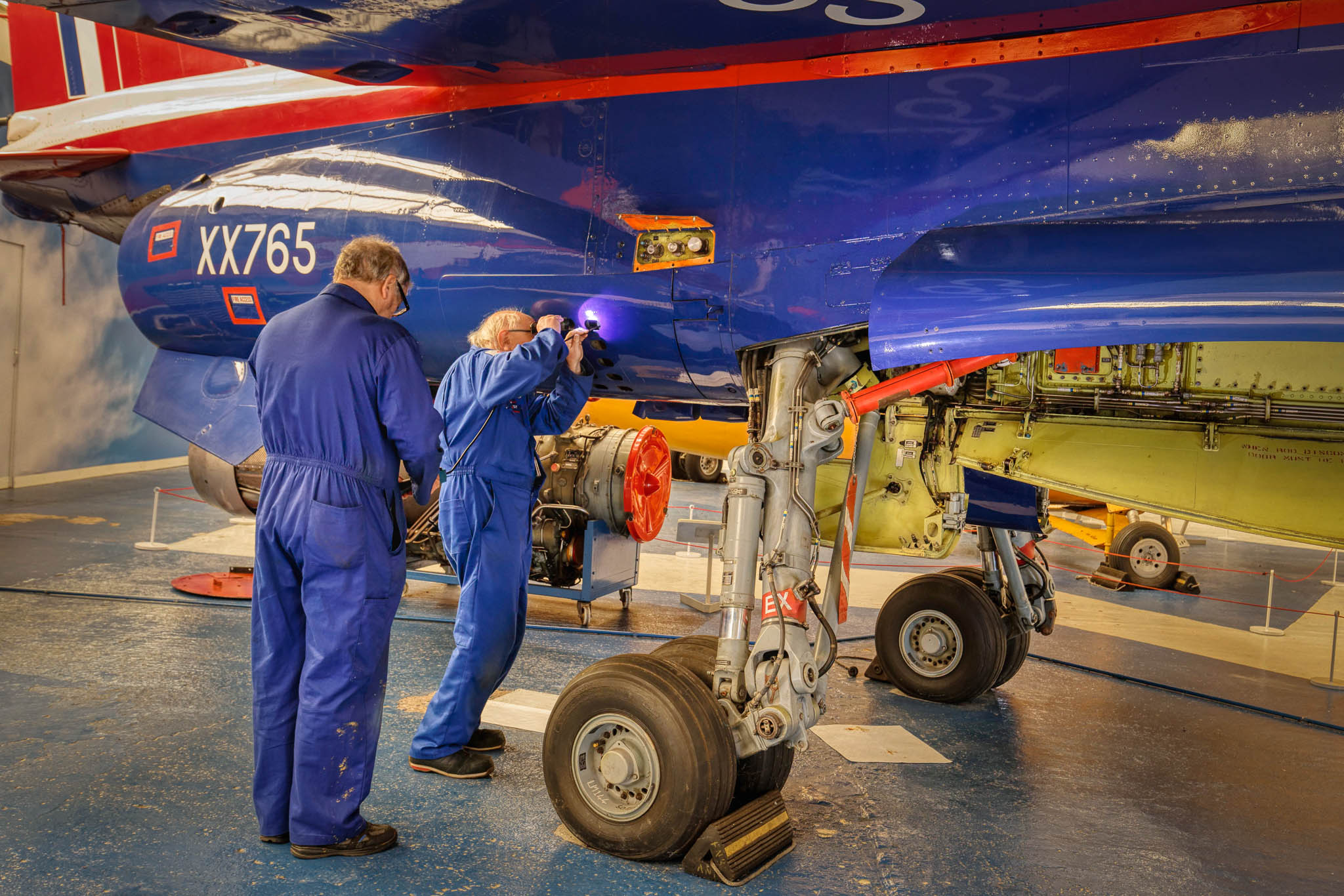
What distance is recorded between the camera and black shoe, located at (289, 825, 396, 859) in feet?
9.76

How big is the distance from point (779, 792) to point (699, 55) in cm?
284

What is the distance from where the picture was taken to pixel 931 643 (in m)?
5.50

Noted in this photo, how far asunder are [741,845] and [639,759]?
44 cm

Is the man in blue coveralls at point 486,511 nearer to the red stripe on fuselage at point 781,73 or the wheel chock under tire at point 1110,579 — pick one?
the red stripe on fuselage at point 781,73

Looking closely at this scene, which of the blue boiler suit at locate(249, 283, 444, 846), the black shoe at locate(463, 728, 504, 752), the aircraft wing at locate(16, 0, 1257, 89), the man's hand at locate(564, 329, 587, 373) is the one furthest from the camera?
the black shoe at locate(463, 728, 504, 752)

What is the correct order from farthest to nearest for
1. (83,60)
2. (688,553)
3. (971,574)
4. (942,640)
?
1. (688,553)
2. (83,60)
3. (971,574)
4. (942,640)

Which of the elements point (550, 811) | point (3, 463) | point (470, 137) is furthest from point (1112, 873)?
point (3, 463)

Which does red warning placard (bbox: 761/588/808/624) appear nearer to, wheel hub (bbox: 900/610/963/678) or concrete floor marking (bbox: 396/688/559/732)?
concrete floor marking (bbox: 396/688/559/732)

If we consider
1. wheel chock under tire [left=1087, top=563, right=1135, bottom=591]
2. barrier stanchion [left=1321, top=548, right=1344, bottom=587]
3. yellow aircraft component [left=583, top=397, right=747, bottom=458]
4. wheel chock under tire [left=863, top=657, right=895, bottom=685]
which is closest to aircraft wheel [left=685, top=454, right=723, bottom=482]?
yellow aircraft component [left=583, top=397, right=747, bottom=458]

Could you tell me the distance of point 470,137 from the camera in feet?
13.9

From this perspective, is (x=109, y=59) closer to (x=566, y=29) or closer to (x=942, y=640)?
(x=566, y=29)

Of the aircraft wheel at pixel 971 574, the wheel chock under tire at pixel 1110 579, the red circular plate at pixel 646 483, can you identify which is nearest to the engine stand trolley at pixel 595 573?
the red circular plate at pixel 646 483

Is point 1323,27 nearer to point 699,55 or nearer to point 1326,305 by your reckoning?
point 1326,305

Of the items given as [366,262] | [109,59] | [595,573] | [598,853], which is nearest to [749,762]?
[598,853]
